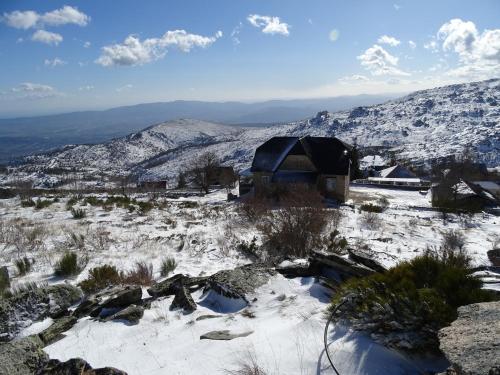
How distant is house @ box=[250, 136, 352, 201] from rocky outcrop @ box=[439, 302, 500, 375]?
86.5 feet

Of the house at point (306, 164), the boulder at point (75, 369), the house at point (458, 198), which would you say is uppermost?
the boulder at point (75, 369)

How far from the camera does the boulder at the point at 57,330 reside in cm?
471

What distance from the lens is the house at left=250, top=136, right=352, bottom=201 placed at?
3089 cm

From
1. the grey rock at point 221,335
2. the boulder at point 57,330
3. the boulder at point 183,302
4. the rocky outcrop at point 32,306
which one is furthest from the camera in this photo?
the boulder at point 183,302

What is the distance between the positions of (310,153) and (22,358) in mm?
29938

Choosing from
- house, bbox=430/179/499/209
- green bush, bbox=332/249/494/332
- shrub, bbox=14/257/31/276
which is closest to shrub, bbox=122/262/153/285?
shrub, bbox=14/257/31/276

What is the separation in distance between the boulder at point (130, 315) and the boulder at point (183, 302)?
519 millimetres

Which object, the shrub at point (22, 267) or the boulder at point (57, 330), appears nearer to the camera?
the boulder at point (57, 330)

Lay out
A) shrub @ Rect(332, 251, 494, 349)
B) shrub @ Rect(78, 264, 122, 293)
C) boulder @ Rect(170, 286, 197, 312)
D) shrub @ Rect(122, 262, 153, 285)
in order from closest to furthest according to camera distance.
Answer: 1. shrub @ Rect(332, 251, 494, 349)
2. boulder @ Rect(170, 286, 197, 312)
3. shrub @ Rect(78, 264, 122, 293)
4. shrub @ Rect(122, 262, 153, 285)

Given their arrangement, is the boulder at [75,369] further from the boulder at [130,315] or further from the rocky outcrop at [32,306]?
the rocky outcrop at [32,306]

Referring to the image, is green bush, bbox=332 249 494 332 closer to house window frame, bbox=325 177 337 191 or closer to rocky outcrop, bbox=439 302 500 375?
rocky outcrop, bbox=439 302 500 375

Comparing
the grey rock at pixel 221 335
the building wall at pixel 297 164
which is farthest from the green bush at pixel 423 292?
the building wall at pixel 297 164

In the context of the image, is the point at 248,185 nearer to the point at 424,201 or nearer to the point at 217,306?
the point at 424,201

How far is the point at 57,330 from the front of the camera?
16.3 feet
